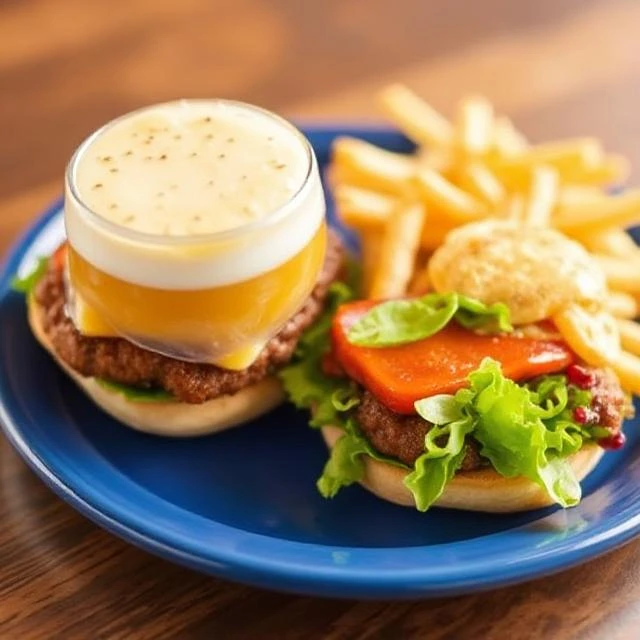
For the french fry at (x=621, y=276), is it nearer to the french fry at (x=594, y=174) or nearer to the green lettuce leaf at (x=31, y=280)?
the french fry at (x=594, y=174)

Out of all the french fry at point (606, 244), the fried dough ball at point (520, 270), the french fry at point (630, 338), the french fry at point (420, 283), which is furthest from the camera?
the french fry at point (606, 244)

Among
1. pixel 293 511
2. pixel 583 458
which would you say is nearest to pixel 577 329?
pixel 583 458

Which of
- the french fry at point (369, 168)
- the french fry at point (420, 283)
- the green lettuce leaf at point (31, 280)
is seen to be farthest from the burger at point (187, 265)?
the french fry at point (369, 168)

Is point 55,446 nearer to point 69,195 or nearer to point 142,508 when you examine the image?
point 142,508

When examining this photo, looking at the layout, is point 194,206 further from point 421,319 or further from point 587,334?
point 587,334

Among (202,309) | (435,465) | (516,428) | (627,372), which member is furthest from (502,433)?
(202,309)

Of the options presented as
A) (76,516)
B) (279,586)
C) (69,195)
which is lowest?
(76,516)
